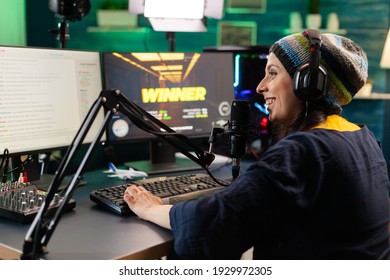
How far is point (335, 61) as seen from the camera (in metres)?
1.04

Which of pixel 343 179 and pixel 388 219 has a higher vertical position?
pixel 343 179

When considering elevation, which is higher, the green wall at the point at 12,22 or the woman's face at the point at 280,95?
the green wall at the point at 12,22

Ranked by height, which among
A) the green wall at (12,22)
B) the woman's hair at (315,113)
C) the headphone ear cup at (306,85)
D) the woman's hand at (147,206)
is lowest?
the woman's hand at (147,206)

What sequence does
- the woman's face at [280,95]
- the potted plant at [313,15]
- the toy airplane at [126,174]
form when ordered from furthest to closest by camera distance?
the potted plant at [313,15] → the toy airplane at [126,174] → the woman's face at [280,95]

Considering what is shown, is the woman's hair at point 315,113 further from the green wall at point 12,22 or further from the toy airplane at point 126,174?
the green wall at point 12,22

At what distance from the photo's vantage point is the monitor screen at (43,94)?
139 cm

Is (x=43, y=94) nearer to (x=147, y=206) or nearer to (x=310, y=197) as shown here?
(x=147, y=206)

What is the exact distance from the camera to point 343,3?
3559mm

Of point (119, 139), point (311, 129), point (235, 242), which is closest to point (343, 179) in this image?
point (311, 129)

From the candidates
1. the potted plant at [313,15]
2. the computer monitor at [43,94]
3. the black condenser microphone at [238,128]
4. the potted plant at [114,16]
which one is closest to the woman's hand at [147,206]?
the black condenser microphone at [238,128]

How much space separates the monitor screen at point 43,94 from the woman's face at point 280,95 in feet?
2.33

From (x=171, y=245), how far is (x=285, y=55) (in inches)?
19.3

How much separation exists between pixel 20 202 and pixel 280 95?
2.17 feet
